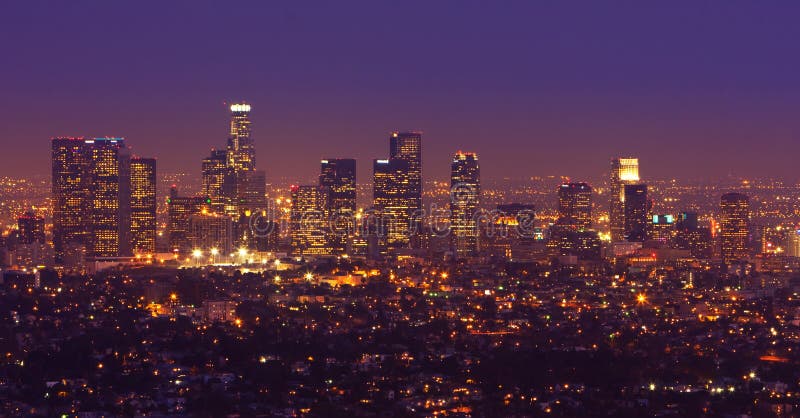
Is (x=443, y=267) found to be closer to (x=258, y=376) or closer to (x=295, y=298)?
(x=295, y=298)

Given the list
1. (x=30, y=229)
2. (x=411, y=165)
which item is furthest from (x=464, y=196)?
(x=30, y=229)

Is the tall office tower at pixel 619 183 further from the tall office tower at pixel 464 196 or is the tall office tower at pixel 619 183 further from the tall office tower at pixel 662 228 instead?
the tall office tower at pixel 464 196

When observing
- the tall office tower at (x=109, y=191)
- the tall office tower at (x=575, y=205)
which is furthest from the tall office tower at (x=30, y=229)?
the tall office tower at (x=575, y=205)

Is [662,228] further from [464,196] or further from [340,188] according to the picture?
[340,188]

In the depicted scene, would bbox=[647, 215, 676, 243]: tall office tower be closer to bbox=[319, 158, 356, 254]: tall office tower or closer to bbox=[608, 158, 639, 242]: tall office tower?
Answer: bbox=[608, 158, 639, 242]: tall office tower

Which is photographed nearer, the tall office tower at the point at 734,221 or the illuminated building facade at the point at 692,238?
the illuminated building facade at the point at 692,238

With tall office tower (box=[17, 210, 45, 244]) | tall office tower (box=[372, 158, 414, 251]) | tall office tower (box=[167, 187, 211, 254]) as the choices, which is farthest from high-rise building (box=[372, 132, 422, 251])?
tall office tower (box=[17, 210, 45, 244])
